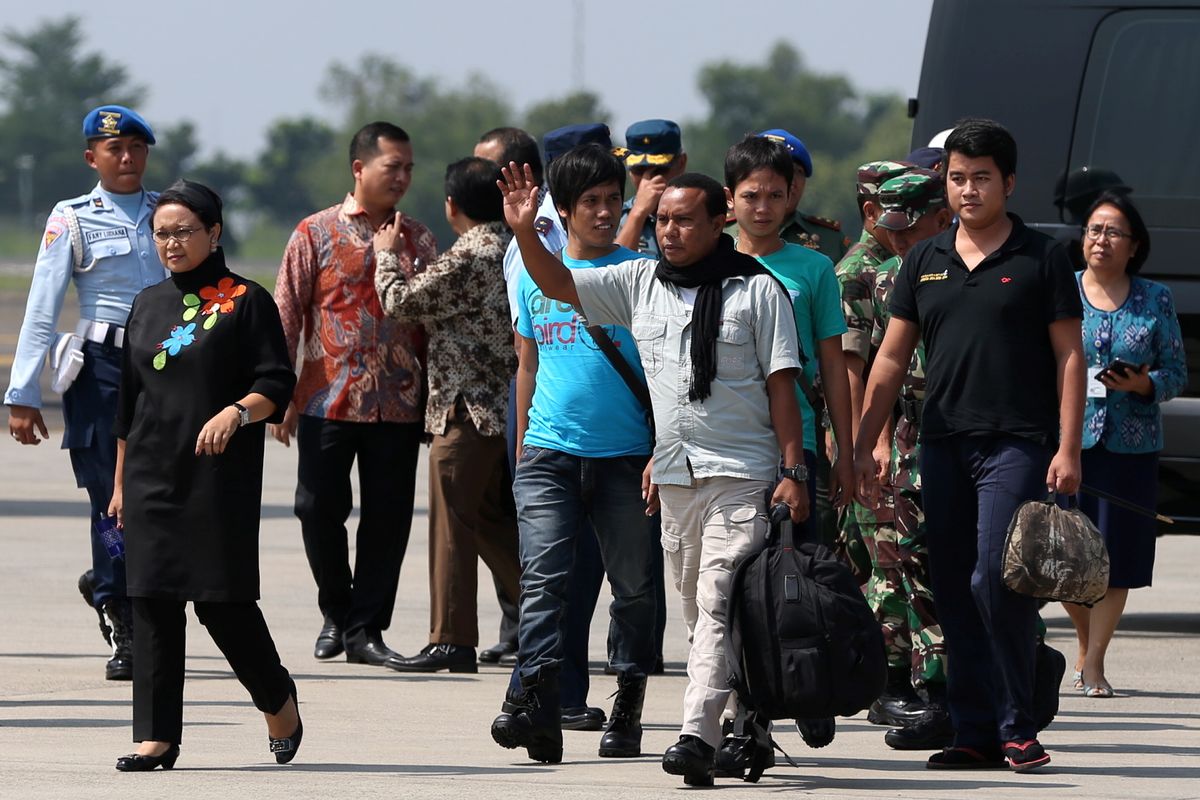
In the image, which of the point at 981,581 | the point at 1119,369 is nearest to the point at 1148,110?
the point at 1119,369

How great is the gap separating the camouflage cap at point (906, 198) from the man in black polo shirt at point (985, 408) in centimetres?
70

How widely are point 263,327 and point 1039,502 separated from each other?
2.17 m

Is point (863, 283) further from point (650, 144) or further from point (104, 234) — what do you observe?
point (104, 234)

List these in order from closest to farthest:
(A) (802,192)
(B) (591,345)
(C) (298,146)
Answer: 1. (B) (591,345)
2. (A) (802,192)
3. (C) (298,146)

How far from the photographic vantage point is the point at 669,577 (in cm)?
1204

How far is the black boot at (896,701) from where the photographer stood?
746 centimetres

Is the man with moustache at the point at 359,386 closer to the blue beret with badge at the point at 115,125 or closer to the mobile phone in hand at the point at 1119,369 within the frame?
the blue beret with badge at the point at 115,125

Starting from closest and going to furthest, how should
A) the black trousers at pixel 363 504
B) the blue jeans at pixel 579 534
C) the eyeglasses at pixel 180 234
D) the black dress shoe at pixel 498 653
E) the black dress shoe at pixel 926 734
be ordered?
the eyeglasses at pixel 180 234 < the blue jeans at pixel 579 534 < the black dress shoe at pixel 926 734 < the black trousers at pixel 363 504 < the black dress shoe at pixel 498 653

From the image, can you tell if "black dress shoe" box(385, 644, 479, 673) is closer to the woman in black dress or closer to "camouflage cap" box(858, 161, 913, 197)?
the woman in black dress

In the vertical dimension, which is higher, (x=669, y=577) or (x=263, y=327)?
(x=263, y=327)

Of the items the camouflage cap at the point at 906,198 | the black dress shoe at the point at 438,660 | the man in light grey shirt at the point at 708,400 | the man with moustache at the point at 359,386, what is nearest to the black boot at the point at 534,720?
the man in light grey shirt at the point at 708,400

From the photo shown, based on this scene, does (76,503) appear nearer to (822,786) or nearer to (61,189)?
(822,786)

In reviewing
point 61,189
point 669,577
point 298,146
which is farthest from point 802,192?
point 298,146

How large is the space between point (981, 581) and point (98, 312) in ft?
12.1
